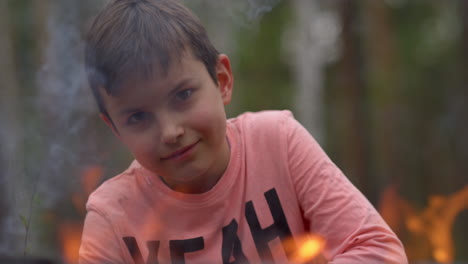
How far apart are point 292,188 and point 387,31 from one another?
16.6 feet

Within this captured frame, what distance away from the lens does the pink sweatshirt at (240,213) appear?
1192mm

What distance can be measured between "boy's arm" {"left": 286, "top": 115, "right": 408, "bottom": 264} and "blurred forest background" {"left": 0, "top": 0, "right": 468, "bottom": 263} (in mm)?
477

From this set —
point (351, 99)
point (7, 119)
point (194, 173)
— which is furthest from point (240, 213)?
point (351, 99)

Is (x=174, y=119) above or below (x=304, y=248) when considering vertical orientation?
above

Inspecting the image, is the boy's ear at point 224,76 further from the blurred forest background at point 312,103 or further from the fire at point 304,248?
the fire at point 304,248

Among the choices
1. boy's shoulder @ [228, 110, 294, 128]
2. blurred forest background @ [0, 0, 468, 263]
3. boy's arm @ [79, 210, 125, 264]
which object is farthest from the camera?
blurred forest background @ [0, 0, 468, 263]

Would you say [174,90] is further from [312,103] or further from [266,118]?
[312,103]

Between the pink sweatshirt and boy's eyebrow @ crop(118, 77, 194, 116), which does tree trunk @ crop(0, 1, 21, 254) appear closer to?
the pink sweatshirt

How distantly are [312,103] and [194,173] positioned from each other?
5547 mm

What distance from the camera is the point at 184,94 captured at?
3.68 feet

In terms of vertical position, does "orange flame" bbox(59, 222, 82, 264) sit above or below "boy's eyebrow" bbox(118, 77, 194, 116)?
below

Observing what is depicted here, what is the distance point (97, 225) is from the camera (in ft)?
4.00

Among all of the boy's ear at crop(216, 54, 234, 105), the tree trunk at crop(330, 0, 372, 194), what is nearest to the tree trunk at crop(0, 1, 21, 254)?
the boy's ear at crop(216, 54, 234, 105)

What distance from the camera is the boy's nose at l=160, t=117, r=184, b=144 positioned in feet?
3.53
